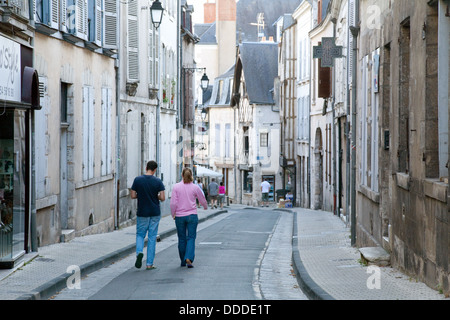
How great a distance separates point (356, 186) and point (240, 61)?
139ft

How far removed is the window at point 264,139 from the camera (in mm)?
55594

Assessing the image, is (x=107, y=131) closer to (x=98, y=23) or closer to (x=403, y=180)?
(x=98, y=23)

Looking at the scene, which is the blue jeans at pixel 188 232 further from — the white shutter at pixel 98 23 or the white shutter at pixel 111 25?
the white shutter at pixel 111 25

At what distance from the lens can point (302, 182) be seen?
4459 cm

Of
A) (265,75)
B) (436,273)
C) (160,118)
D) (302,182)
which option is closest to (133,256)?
(436,273)

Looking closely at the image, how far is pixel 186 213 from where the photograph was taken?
42.0 feet

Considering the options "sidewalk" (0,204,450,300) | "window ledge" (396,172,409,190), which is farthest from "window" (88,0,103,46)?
"window ledge" (396,172,409,190)

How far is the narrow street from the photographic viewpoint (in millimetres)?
9836

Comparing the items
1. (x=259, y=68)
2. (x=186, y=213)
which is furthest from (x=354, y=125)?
(x=259, y=68)

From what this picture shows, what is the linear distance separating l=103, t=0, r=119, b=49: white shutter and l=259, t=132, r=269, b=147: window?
35008 mm

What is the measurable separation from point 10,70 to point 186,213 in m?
3.33

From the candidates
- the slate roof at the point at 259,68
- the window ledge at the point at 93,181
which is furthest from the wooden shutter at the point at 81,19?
the slate roof at the point at 259,68

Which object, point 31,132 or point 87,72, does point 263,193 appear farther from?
point 31,132

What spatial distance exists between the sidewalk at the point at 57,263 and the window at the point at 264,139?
3721 centimetres
